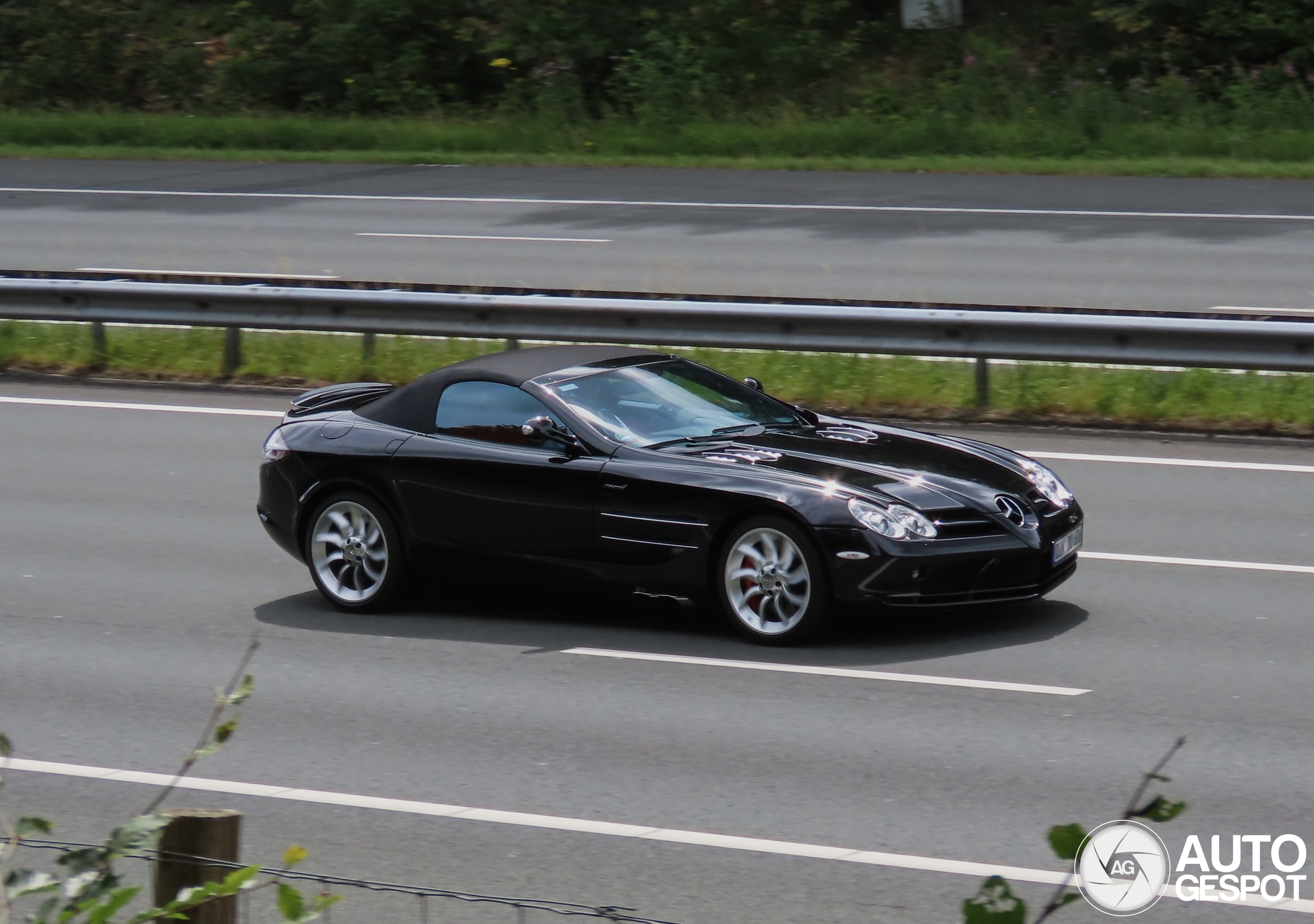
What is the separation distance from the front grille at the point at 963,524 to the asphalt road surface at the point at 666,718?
54 centimetres

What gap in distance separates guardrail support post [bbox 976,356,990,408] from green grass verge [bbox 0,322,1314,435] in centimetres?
7

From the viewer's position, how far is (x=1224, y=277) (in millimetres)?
17656

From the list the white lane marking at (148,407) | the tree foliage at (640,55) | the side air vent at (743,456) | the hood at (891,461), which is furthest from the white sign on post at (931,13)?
the side air vent at (743,456)

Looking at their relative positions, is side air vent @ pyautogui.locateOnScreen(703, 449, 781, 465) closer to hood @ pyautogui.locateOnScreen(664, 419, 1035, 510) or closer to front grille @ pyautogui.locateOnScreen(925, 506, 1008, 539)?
hood @ pyautogui.locateOnScreen(664, 419, 1035, 510)

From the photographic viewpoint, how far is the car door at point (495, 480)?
877cm

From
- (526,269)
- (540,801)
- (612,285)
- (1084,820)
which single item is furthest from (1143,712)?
(526,269)

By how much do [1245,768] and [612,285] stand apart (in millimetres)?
12006

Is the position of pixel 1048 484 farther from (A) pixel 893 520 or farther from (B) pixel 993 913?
(B) pixel 993 913

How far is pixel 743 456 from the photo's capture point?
8.63m

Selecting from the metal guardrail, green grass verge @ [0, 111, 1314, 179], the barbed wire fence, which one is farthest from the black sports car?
green grass verge @ [0, 111, 1314, 179]

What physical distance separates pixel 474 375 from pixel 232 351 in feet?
23.7

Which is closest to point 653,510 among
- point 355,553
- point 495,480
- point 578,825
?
point 495,480

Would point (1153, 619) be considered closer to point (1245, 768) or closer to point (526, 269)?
point (1245, 768)

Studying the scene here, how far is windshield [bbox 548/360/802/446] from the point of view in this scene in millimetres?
Answer: 8953
